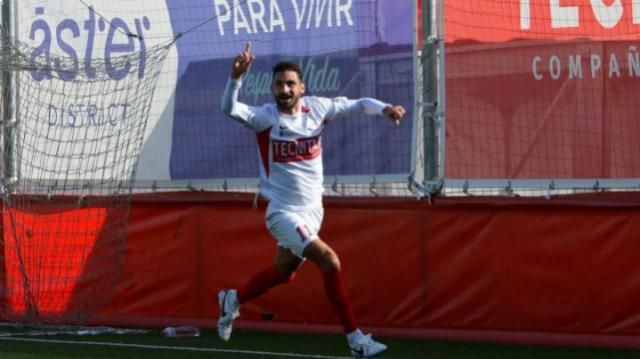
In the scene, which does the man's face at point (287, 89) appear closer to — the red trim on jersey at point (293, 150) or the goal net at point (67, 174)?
the red trim on jersey at point (293, 150)

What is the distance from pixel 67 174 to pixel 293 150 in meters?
4.08

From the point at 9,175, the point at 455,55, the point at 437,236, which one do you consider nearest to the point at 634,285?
the point at 437,236

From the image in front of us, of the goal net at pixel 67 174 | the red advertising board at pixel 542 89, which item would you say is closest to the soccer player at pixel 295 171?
the red advertising board at pixel 542 89

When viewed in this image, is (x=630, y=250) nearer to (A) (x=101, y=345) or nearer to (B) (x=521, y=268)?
(B) (x=521, y=268)

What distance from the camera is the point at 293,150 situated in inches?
365

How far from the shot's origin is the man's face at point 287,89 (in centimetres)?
912

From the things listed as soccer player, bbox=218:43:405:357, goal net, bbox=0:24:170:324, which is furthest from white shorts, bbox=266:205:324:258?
goal net, bbox=0:24:170:324

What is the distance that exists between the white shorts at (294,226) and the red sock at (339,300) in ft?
0.87

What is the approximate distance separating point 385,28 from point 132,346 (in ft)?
10.8

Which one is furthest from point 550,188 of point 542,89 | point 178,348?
point 178,348

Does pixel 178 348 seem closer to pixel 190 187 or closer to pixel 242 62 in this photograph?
pixel 190 187

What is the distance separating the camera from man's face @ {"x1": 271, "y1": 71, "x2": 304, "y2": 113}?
9.12 meters

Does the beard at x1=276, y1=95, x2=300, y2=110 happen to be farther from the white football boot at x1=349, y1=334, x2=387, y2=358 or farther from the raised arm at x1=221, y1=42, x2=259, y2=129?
the white football boot at x1=349, y1=334, x2=387, y2=358

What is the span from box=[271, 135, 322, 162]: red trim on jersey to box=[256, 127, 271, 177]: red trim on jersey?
0.05 metres
